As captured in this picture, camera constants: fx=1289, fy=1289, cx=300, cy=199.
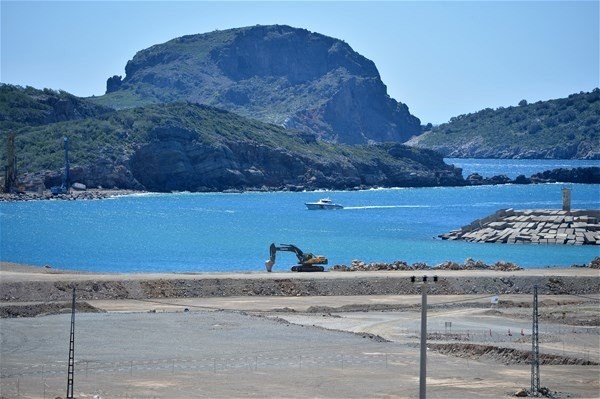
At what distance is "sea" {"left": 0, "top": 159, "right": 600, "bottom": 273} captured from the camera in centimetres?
8506

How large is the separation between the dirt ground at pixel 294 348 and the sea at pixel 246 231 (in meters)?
22.1

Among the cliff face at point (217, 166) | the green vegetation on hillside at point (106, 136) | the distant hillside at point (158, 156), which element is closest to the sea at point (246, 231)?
the cliff face at point (217, 166)

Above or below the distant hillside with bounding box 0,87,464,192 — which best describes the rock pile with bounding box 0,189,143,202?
below

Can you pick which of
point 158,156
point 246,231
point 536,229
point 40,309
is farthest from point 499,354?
A: point 158,156

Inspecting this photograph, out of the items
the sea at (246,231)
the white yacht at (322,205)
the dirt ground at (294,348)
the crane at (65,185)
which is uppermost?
the crane at (65,185)

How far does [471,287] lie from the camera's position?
60.5 m

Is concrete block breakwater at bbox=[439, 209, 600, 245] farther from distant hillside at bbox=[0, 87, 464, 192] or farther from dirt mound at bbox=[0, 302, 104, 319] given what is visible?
distant hillside at bbox=[0, 87, 464, 192]

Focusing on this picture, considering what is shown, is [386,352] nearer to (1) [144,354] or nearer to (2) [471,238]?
(1) [144,354]

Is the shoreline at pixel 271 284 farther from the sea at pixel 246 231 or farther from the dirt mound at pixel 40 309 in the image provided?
the sea at pixel 246 231

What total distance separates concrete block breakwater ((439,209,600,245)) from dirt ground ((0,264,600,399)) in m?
39.5

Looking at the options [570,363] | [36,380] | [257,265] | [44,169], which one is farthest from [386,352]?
[44,169]

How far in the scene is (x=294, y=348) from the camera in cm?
4212

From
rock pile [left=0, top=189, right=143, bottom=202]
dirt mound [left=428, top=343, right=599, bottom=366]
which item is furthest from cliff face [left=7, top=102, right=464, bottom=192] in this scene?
dirt mound [left=428, top=343, right=599, bottom=366]

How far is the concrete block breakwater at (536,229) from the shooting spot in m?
96.3
